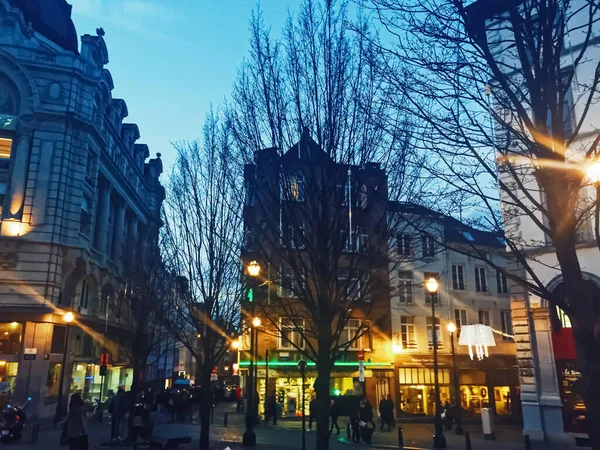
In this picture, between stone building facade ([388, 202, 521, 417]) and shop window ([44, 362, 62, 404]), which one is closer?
shop window ([44, 362, 62, 404])

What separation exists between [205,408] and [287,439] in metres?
7.32

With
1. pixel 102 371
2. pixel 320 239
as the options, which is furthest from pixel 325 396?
pixel 102 371

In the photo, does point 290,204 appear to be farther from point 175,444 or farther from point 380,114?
point 175,444

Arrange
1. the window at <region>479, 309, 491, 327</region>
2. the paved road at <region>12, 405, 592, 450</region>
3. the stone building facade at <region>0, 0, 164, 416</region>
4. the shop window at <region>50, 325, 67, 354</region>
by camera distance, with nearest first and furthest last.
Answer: the paved road at <region>12, 405, 592, 450</region> < the stone building facade at <region>0, 0, 164, 416</region> < the shop window at <region>50, 325, 67, 354</region> < the window at <region>479, 309, 491, 327</region>

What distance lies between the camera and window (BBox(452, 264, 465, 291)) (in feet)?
128

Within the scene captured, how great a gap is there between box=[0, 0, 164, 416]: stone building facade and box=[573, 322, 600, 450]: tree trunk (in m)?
29.6

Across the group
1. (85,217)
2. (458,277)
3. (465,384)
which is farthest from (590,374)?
(85,217)

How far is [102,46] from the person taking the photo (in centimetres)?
3791

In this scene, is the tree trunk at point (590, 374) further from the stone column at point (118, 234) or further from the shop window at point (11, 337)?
the stone column at point (118, 234)

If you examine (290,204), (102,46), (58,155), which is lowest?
(290,204)

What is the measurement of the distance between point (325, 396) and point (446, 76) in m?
6.95

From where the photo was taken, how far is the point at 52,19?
37500 millimetres

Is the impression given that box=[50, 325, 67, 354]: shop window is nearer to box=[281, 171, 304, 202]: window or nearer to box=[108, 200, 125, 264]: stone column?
box=[108, 200, 125, 264]: stone column

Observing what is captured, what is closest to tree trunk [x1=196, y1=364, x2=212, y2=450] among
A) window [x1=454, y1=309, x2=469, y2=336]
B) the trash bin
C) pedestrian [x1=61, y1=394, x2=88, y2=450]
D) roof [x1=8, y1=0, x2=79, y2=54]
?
pedestrian [x1=61, y1=394, x2=88, y2=450]
